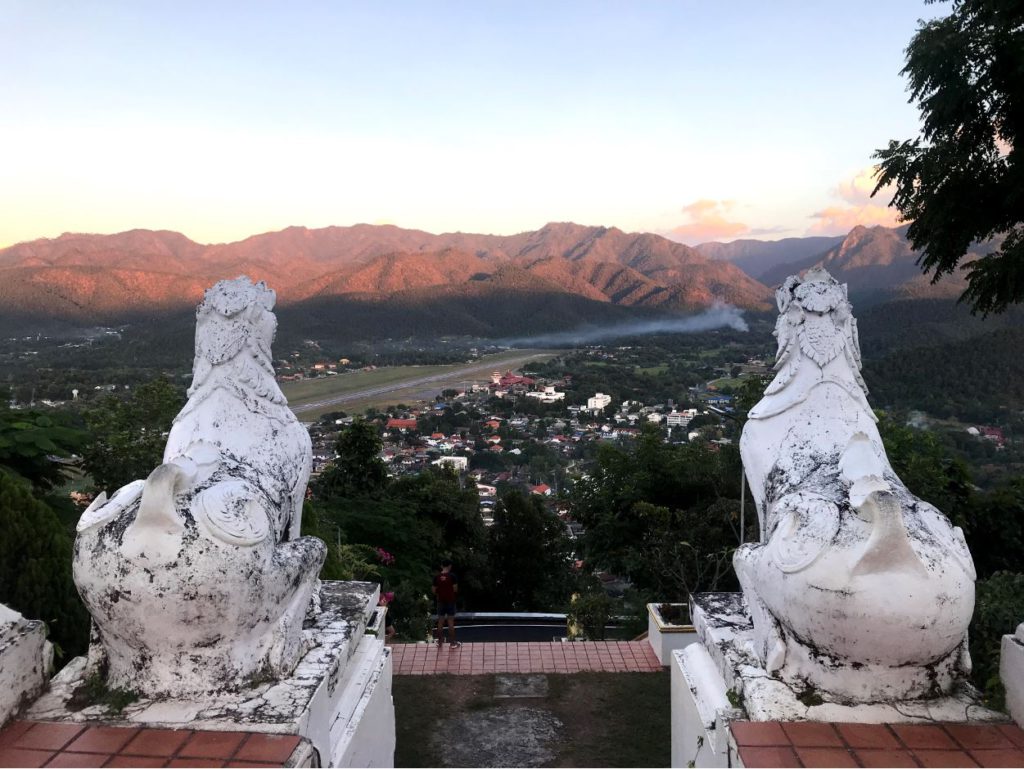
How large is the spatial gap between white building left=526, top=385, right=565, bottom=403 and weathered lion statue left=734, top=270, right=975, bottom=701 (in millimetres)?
33445

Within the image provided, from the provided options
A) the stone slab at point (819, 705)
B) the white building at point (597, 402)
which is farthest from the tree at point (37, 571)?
the white building at point (597, 402)

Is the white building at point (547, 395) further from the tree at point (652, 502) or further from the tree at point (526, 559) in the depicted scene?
the tree at point (652, 502)

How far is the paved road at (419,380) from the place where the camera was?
2882 centimetres

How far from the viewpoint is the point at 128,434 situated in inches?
435

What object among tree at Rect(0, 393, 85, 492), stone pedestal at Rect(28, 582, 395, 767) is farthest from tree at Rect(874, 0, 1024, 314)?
tree at Rect(0, 393, 85, 492)

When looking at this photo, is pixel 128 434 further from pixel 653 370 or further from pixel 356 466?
pixel 653 370

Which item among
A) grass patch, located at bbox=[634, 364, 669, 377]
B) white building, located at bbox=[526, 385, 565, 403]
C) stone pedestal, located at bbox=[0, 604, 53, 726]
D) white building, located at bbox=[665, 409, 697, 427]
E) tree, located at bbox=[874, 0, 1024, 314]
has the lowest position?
grass patch, located at bbox=[634, 364, 669, 377]

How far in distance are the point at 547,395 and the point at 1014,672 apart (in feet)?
119

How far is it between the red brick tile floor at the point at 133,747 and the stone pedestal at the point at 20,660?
12cm

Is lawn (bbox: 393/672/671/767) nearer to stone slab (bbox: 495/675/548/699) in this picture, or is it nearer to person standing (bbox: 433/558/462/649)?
stone slab (bbox: 495/675/548/699)

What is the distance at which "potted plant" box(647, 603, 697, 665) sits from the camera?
21.0ft

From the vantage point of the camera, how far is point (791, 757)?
3.04 meters

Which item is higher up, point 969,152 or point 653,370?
point 969,152

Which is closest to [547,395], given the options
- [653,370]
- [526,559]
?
[653,370]
